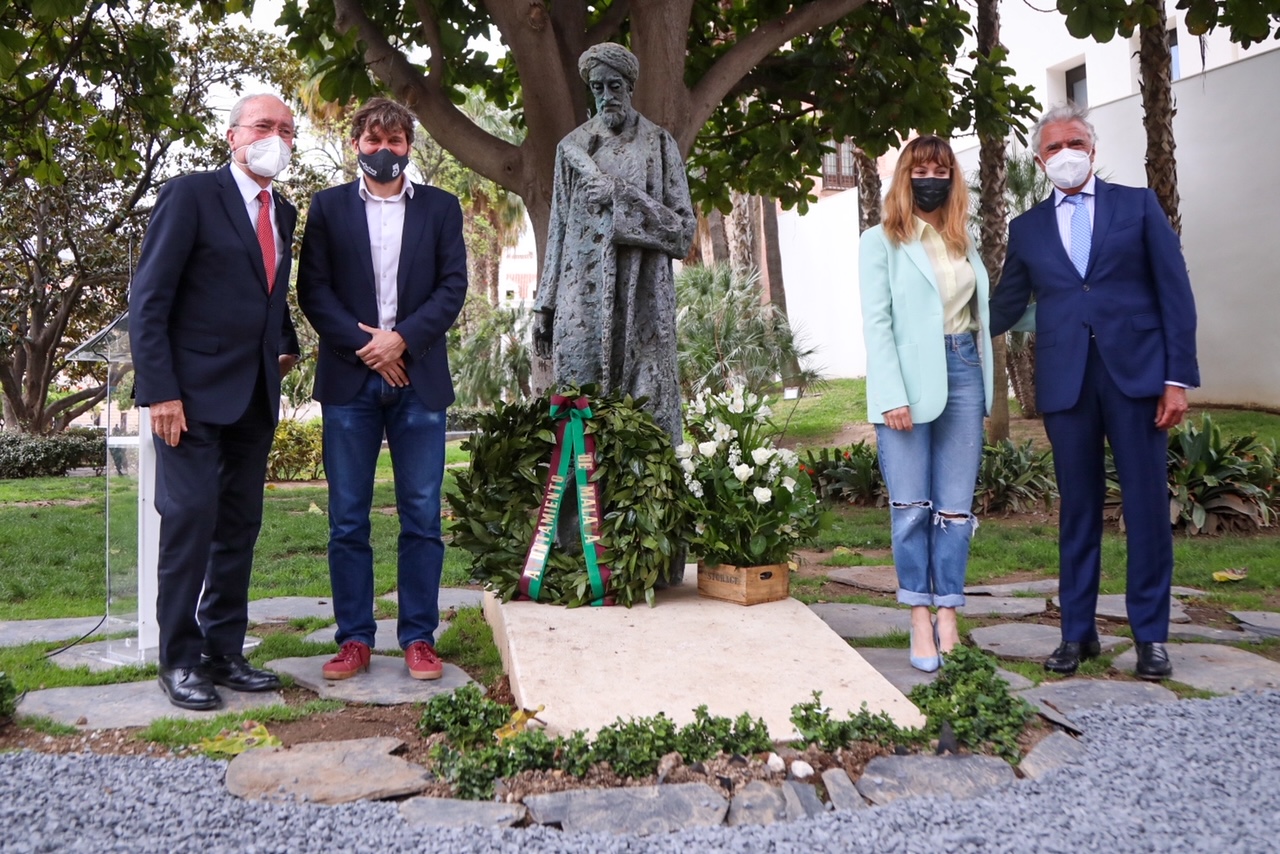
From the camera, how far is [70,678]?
→ 4.02m

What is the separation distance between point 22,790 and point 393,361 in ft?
6.30

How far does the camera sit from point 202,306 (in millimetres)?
3818

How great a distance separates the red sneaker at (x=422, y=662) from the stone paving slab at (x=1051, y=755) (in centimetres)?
217

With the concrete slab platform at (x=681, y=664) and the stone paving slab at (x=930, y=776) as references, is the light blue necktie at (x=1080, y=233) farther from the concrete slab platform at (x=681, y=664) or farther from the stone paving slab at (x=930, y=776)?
the stone paving slab at (x=930, y=776)

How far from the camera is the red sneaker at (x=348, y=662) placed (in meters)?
4.08

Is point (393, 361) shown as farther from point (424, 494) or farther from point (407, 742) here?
point (407, 742)

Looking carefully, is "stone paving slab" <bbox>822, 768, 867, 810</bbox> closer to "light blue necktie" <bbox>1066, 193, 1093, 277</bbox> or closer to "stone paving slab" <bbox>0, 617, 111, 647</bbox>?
"light blue necktie" <bbox>1066, 193, 1093, 277</bbox>

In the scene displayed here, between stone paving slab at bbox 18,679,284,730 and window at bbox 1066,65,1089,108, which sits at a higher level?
window at bbox 1066,65,1089,108

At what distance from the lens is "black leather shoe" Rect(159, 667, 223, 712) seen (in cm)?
365

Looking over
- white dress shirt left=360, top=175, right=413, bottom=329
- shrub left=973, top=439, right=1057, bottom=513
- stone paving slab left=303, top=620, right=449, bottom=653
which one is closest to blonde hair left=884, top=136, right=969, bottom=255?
white dress shirt left=360, top=175, right=413, bottom=329

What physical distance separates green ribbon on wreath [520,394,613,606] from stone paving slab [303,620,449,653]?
1.75 feet

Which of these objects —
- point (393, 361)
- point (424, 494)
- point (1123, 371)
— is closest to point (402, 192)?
point (393, 361)

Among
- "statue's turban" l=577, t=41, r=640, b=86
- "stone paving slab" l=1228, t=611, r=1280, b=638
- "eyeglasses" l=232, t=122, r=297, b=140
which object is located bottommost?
"stone paving slab" l=1228, t=611, r=1280, b=638

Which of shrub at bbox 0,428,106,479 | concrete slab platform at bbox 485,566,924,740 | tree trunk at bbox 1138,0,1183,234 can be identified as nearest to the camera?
concrete slab platform at bbox 485,566,924,740
